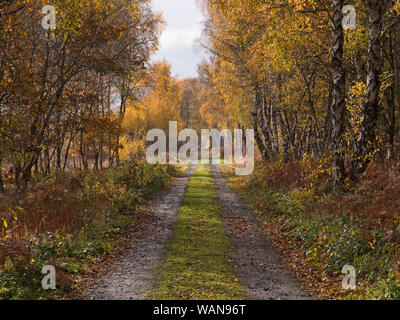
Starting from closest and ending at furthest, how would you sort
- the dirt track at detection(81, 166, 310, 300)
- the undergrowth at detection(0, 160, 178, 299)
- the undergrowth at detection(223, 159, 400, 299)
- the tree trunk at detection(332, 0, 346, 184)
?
the undergrowth at detection(223, 159, 400, 299) → the undergrowth at detection(0, 160, 178, 299) → the dirt track at detection(81, 166, 310, 300) → the tree trunk at detection(332, 0, 346, 184)

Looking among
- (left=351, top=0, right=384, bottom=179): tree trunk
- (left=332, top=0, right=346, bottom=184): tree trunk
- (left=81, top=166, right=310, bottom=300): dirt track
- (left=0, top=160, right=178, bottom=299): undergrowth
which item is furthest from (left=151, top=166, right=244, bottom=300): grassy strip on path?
(left=351, top=0, right=384, bottom=179): tree trunk

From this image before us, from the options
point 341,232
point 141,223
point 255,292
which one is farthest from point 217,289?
point 141,223

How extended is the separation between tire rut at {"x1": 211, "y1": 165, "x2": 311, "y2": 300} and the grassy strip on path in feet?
0.90

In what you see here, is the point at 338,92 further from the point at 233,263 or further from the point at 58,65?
the point at 58,65

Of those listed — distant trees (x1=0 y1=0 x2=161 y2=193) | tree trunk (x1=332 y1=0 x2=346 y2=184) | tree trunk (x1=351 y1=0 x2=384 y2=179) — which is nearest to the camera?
tree trunk (x1=351 y1=0 x2=384 y2=179)

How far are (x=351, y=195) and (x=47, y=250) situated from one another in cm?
830

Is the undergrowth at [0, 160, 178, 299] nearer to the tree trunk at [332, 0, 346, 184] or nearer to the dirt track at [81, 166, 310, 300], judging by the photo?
the dirt track at [81, 166, 310, 300]

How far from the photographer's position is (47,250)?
8.47 m

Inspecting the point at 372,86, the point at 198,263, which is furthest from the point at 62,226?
the point at 372,86

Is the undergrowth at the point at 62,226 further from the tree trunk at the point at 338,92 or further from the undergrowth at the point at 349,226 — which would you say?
the tree trunk at the point at 338,92

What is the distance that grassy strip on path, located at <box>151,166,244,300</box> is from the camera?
23.7 feet

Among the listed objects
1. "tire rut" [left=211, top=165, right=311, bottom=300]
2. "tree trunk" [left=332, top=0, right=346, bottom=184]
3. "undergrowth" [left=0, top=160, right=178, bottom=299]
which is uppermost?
"tree trunk" [left=332, top=0, right=346, bottom=184]

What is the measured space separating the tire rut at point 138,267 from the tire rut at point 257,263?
2.05 metres

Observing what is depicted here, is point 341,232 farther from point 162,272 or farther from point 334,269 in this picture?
point 162,272
